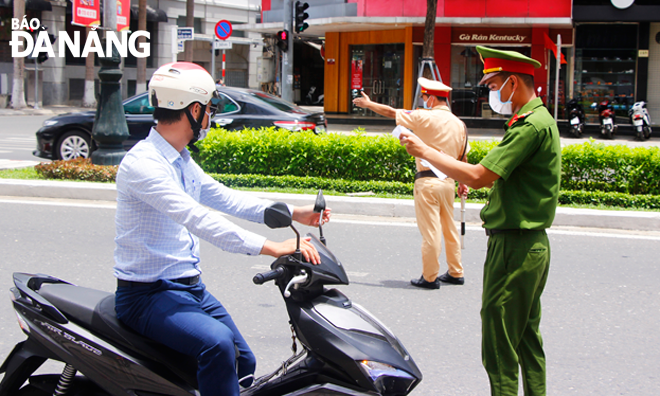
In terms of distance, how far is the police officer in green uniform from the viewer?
3129 millimetres

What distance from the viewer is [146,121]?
1257 cm

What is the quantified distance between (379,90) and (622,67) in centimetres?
914

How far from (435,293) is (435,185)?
0.92 m

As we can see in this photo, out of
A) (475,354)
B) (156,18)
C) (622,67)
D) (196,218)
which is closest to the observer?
(196,218)

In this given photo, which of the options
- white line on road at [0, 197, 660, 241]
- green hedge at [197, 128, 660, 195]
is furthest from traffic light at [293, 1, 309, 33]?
A: white line on road at [0, 197, 660, 241]

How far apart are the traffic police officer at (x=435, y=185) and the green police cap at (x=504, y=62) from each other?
7.86ft

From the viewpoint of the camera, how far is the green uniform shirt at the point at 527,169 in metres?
3.10

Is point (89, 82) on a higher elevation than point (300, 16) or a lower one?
lower

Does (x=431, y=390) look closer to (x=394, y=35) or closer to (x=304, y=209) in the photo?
(x=304, y=209)

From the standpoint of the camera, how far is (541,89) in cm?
2423

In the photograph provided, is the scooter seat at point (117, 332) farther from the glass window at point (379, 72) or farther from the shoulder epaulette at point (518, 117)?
the glass window at point (379, 72)

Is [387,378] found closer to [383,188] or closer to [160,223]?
[160,223]

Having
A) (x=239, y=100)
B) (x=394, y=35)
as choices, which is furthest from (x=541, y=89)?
(x=239, y=100)

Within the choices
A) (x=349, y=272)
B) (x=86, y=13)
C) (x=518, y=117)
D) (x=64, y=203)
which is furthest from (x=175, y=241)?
(x=86, y=13)
